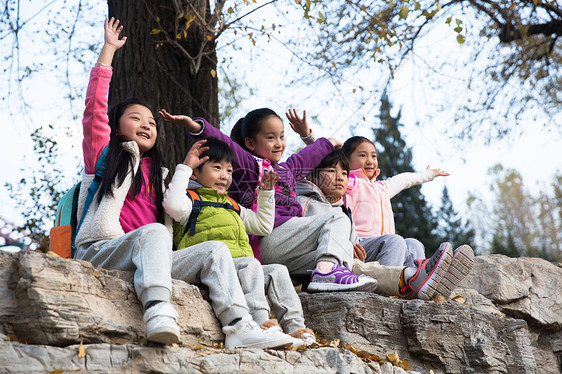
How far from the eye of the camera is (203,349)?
3.11 metres

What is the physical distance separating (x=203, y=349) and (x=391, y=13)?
536 cm

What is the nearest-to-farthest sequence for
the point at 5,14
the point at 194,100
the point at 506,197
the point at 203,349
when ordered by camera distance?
the point at 203,349
the point at 194,100
the point at 5,14
the point at 506,197

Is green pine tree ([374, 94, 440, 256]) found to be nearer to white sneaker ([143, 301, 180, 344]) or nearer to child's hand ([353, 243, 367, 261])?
child's hand ([353, 243, 367, 261])

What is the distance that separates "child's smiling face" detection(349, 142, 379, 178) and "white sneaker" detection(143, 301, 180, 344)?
9.80 ft

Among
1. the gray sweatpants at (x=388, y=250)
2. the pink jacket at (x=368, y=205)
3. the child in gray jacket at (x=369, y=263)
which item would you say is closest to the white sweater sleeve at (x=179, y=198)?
the child in gray jacket at (x=369, y=263)

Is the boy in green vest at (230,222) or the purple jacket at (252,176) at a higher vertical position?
the purple jacket at (252,176)

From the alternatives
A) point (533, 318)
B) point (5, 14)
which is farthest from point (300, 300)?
point (5, 14)

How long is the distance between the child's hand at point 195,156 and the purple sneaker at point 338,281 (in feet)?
3.50

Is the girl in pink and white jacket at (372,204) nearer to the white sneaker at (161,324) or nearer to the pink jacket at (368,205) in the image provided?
the pink jacket at (368,205)

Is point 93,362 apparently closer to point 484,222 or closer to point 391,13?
point 391,13

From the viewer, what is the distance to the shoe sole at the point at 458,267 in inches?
164

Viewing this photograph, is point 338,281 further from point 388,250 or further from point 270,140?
point 270,140

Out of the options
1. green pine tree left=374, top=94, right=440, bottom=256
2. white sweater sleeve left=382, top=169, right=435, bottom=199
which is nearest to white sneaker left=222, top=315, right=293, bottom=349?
white sweater sleeve left=382, top=169, right=435, bottom=199

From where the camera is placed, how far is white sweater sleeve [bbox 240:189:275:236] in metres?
4.08
